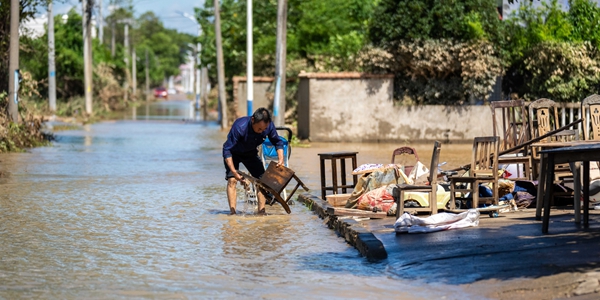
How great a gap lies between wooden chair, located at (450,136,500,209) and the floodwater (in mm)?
1505

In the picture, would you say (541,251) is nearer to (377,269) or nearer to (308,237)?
(377,269)

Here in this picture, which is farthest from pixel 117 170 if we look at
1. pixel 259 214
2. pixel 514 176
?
pixel 514 176

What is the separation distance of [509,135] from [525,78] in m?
13.2

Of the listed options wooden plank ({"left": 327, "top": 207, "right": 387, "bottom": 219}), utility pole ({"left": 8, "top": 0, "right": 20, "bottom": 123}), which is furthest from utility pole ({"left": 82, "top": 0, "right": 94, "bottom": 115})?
wooden plank ({"left": 327, "top": 207, "right": 387, "bottom": 219})

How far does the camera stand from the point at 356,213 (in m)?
11.1

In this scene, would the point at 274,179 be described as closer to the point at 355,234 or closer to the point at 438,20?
the point at 355,234

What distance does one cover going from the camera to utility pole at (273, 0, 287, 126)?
27.5 meters

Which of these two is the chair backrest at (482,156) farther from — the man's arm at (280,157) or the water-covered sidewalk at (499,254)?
the man's arm at (280,157)

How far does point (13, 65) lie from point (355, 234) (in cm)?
1709

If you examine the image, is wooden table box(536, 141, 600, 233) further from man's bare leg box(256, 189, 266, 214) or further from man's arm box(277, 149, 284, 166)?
man's bare leg box(256, 189, 266, 214)

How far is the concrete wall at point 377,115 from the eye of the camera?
87.3 feet

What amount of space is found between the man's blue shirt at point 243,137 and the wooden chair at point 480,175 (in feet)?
7.92

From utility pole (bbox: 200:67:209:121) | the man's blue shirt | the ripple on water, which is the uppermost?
utility pole (bbox: 200:67:209:121)

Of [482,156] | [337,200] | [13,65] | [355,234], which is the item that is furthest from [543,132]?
[13,65]
